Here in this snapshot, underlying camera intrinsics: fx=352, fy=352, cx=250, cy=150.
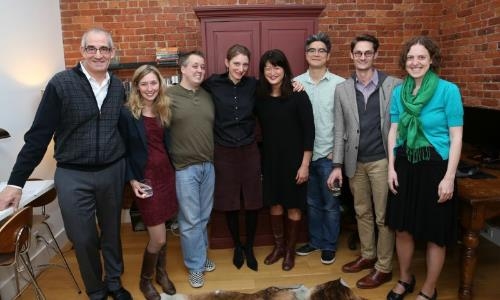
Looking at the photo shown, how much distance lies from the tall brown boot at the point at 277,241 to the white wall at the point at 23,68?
192 cm

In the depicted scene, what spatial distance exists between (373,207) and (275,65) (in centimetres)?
130

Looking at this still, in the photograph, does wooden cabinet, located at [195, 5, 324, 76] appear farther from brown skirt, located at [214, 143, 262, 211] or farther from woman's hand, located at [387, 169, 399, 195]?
woman's hand, located at [387, 169, 399, 195]

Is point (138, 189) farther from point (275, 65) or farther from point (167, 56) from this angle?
point (167, 56)

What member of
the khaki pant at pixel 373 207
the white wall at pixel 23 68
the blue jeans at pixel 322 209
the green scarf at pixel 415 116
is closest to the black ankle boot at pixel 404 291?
the khaki pant at pixel 373 207

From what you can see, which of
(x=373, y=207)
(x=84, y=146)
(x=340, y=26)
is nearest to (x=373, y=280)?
(x=373, y=207)

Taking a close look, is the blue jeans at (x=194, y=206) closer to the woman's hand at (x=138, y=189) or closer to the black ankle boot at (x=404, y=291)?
the woman's hand at (x=138, y=189)

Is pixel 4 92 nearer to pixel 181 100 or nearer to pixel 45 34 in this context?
pixel 45 34

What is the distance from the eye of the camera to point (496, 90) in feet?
10.4

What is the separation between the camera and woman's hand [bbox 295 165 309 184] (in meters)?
2.61

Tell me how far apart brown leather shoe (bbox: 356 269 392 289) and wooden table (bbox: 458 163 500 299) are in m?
0.47

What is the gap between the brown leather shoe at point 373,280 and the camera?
2.50 meters

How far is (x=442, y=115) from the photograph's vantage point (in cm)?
195

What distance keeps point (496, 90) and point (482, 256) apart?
4.81ft

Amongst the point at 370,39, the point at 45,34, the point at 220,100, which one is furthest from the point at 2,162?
the point at 370,39
